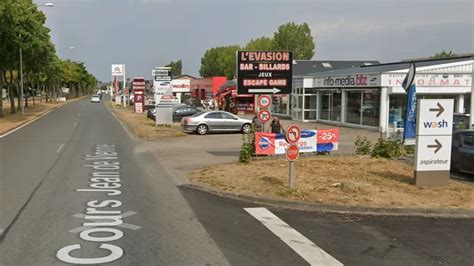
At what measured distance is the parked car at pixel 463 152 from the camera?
43.5ft

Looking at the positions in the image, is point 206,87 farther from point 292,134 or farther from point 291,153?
point 291,153

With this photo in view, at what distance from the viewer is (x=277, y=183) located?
11.3 m

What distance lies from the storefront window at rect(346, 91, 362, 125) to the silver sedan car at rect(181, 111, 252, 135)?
324 inches

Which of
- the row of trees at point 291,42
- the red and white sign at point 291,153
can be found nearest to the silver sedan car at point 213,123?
the red and white sign at point 291,153

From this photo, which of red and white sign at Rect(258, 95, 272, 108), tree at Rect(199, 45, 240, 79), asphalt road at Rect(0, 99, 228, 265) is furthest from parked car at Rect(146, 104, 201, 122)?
tree at Rect(199, 45, 240, 79)

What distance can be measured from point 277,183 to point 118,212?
4.11 meters

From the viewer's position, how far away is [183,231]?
7246mm

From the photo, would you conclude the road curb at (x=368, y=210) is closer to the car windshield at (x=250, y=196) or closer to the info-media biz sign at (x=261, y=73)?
the car windshield at (x=250, y=196)

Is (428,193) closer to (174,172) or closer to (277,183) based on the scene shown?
(277,183)

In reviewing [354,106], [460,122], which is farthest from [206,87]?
[460,122]

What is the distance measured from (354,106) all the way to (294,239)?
26926mm

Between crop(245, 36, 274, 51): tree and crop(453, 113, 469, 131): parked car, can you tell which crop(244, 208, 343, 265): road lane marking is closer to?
crop(453, 113, 469, 131): parked car

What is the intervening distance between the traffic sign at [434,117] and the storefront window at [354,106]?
68.4ft

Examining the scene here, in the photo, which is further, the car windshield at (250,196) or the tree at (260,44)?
the tree at (260,44)
